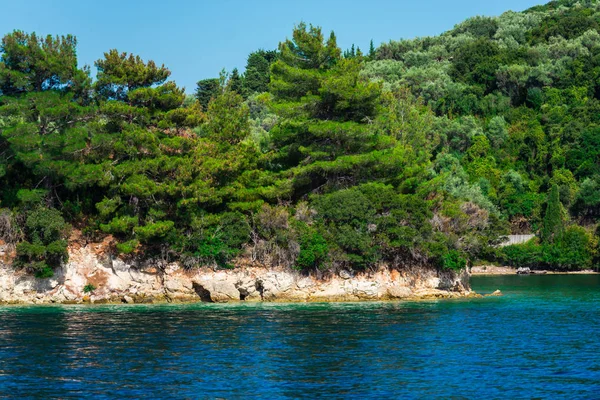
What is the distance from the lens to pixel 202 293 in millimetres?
57844

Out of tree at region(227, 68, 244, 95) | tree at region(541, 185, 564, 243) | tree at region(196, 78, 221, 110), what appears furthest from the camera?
tree at region(227, 68, 244, 95)

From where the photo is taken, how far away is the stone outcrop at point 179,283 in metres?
56.0

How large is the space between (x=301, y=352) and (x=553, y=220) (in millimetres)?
79376

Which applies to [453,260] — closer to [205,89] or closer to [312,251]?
[312,251]

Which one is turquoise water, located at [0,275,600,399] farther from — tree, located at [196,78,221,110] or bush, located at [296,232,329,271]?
tree, located at [196,78,221,110]

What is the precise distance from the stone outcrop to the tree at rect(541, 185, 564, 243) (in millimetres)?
50267

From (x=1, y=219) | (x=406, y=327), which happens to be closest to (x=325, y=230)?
(x=406, y=327)

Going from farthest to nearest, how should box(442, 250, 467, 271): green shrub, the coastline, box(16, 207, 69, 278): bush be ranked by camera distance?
the coastline, box(442, 250, 467, 271): green shrub, box(16, 207, 69, 278): bush

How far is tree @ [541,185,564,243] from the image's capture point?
104 meters

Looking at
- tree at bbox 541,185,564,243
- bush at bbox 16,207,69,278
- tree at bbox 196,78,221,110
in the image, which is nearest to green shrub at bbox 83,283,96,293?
bush at bbox 16,207,69,278

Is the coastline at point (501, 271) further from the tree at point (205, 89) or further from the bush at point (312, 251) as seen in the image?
the tree at point (205, 89)

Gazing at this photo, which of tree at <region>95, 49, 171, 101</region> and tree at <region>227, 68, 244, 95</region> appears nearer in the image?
tree at <region>95, 49, 171, 101</region>

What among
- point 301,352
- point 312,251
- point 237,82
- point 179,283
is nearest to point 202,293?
point 179,283

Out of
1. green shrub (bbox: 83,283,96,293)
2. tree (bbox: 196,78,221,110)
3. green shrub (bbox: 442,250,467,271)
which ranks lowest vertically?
green shrub (bbox: 83,283,96,293)
